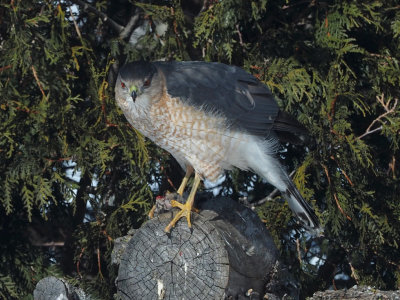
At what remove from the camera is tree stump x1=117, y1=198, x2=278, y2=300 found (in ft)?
12.6

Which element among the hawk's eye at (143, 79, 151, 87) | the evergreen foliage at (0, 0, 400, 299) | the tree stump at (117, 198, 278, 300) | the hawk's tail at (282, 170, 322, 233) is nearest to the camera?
the tree stump at (117, 198, 278, 300)

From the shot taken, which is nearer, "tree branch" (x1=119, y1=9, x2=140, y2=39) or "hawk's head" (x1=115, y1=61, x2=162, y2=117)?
"hawk's head" (x1=115, y1=61, x2=162, y2=117)

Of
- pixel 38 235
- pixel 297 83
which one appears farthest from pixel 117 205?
pixel 297 83

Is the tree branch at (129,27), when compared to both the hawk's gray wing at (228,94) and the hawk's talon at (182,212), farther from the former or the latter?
the hawk's talon at (182,212)

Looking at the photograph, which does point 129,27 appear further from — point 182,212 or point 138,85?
point 182,212

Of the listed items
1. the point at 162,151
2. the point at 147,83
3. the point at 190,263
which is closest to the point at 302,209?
the point at 190,263

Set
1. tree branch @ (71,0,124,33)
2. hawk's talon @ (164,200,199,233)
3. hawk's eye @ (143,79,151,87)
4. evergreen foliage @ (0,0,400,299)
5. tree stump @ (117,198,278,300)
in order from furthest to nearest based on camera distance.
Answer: tree branch @ (71,0,124,33) → evergreen foliage @ (0,0,400,299) → hawk's eye @ (143,79,151,87) → hawk's talon @ (164,200,199,233) → tree stump @ (117,198,278,300)

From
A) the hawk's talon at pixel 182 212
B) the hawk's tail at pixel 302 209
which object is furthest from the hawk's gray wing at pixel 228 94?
the hawk's talon at pixel 182 212

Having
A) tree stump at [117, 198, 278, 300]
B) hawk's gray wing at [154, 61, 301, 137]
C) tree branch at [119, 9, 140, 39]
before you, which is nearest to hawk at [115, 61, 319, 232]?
hawk's gray wing at [154, 61, 301, 137]

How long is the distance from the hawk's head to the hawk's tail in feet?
3.17

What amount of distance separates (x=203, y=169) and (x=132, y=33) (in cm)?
173

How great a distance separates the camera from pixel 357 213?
5602 mm

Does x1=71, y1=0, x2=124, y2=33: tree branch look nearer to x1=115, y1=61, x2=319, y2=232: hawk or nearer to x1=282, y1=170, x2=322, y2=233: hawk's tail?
x1=115, y1=61, x2=319, y2=232: hawk

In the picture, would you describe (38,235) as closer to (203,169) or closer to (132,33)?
(132,33)
